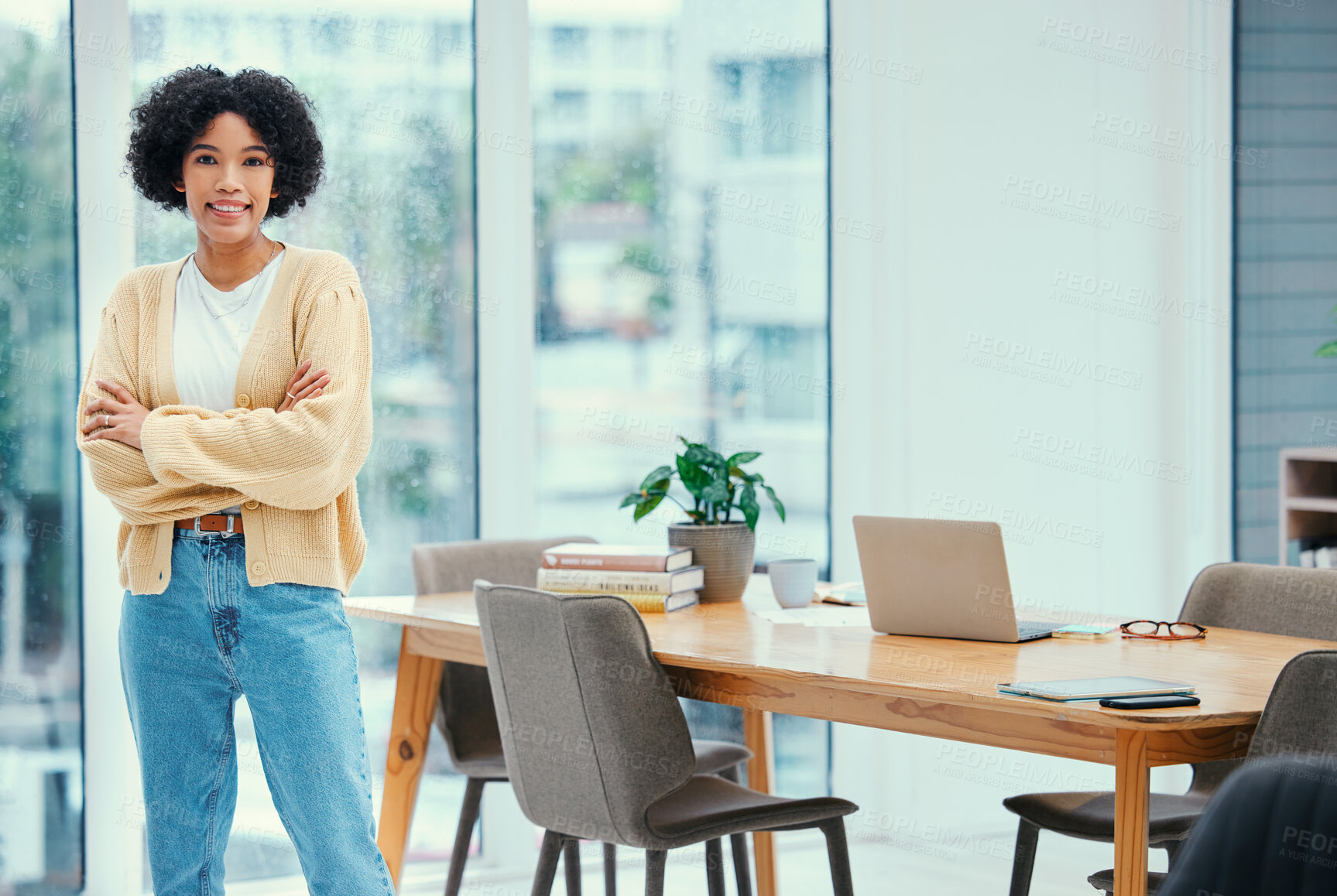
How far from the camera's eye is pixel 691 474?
2773 millimetres

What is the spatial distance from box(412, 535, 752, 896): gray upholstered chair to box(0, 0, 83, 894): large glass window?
3.24ft

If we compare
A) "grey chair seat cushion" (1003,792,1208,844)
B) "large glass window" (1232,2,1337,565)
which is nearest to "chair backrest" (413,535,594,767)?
"grey chair seat cushion" (1003,792,1208,844)

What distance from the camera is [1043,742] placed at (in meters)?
1.78

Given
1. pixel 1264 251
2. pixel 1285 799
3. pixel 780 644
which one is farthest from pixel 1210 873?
pixel 1264 251

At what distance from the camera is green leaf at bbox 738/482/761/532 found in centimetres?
279

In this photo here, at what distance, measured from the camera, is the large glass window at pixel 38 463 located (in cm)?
319

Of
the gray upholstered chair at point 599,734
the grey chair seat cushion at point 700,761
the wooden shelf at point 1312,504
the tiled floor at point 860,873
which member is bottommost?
the tiled floor at point 860,873

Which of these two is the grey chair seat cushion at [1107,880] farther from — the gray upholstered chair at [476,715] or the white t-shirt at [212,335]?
the white t-shirt at [212,335]

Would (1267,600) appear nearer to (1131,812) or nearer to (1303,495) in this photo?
(1131,812)

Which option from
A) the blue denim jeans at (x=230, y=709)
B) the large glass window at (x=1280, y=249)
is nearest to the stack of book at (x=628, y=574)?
the blue denim jeans at (x=230, y=709)

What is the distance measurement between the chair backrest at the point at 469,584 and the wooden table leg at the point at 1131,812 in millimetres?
1443

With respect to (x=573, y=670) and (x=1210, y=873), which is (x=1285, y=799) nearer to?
(x=1210, y=873)

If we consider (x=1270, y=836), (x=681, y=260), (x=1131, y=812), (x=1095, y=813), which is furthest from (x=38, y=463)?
(x=1270, y=836)

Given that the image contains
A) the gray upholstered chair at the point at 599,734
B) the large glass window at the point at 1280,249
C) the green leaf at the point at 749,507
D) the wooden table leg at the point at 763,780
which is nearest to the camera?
the gray upholstered chair at the point at 599,734
